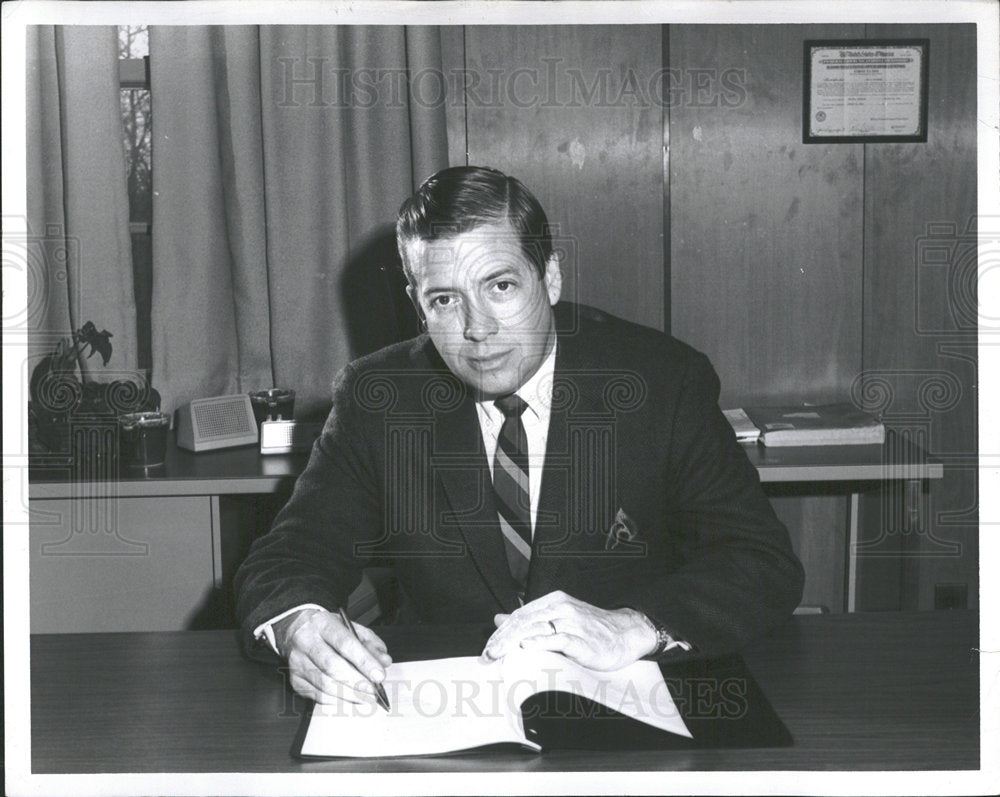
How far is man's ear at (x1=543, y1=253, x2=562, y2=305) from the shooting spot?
5.40 feet

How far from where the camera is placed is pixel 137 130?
2.60 metres

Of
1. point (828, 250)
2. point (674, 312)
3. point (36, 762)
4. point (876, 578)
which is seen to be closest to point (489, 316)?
point (36, 762)

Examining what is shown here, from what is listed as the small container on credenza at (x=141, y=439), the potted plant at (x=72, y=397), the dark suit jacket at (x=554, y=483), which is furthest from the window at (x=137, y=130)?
the dark suit jacket at (x=554, y=483)

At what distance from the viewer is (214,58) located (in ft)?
8.36

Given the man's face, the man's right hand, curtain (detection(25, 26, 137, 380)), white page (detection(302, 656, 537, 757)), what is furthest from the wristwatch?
curtain (detection(25, 26, 137, 380))


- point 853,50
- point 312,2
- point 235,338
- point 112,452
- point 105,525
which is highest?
A: point 853,50

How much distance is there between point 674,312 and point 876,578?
0.92 m

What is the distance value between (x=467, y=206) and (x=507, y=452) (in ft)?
1.26

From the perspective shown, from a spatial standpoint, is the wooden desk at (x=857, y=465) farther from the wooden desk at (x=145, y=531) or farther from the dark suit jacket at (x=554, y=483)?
the dark suit jacket at (x=554, y=483)

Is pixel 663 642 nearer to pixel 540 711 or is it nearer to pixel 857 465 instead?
pixel 540 711

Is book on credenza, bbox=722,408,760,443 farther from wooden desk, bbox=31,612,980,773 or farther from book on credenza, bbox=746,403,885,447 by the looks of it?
wooden desk, bbox=31,612,980,773

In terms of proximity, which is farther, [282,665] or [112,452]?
[112,452]

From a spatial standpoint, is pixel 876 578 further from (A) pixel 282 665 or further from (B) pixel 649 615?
(A) pixel 282 665

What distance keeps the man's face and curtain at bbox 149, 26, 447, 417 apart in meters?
1.04
